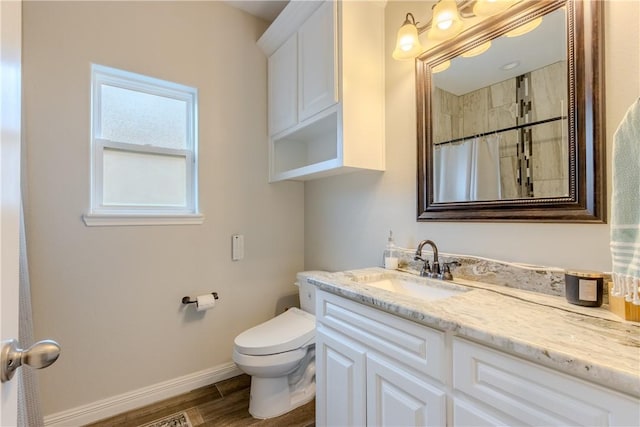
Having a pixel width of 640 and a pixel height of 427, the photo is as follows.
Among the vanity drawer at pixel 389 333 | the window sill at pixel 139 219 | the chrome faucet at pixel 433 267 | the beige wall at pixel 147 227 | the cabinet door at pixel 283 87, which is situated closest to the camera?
the vanity drawer at pixel 389 333

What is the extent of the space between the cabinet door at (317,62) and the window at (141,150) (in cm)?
77

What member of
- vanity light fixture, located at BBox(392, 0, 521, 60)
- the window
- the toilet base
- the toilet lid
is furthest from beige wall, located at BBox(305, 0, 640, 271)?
the window

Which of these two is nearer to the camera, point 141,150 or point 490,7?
point 490,7

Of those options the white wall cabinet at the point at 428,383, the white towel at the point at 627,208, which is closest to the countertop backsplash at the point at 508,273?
the white towel at the point at 627,208

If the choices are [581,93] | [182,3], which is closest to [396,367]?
[581,93]

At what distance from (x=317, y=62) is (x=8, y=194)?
5.28 feet

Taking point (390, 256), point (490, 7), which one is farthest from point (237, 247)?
point (490, 7)

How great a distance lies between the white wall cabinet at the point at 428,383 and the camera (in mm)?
670

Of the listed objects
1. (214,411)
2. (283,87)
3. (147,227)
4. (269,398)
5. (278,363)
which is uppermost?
(283,87)

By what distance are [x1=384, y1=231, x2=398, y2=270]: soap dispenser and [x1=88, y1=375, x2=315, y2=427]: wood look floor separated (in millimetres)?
960

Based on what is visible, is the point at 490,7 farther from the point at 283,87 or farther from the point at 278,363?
the point at 278,363

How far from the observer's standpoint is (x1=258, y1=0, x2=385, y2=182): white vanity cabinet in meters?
1.65

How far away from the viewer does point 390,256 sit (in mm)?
1681

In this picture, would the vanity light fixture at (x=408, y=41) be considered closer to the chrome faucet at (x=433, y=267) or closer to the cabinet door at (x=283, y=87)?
the cabinet door at (x=283, y=87)
